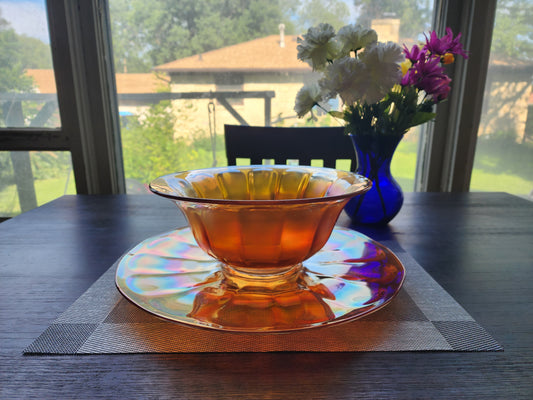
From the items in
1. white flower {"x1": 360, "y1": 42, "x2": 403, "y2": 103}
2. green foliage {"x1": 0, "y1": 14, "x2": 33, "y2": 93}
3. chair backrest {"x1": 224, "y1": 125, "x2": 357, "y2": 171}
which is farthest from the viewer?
green foliage {"x1": 0, "y1": 14, "x2": 33, "y2": 93}

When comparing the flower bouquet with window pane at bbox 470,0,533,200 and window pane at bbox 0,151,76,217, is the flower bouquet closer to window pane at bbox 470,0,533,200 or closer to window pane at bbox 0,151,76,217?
window pane at bbox 470,0,533,200

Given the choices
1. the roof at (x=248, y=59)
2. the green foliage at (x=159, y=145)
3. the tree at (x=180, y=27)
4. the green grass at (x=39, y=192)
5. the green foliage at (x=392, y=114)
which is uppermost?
the tree at (x=180, y=27)

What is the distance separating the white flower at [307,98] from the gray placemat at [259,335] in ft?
1.46

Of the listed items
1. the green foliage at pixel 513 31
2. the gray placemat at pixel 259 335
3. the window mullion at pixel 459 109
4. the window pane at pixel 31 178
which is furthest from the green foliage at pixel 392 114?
the window pane at pixel 31 178

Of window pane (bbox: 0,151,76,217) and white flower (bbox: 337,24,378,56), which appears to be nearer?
white flower (bbox: 337,24,378,56)

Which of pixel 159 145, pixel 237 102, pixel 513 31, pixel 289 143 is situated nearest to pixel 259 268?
pixel 289 143

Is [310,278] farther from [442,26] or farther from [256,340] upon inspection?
[442,26]

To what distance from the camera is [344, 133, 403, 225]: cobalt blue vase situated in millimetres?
703

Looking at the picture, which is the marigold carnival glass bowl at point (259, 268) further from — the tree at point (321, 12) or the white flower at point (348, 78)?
Answer: the tree at point (321, 12)

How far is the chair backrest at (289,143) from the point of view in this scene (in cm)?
116

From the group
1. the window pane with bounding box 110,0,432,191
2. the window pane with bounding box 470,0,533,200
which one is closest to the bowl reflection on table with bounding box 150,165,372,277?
the window pane with bounding box 110,0,432,191

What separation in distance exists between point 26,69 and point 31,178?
608 mm

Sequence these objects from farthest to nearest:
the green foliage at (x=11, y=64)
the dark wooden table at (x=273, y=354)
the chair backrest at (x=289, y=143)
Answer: the green foliage at (x=11, y=64) < the chair backrest at (x=289, y=143) < the dark wooden table at (x=273, y=354)

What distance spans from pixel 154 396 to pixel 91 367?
2.9 inches
